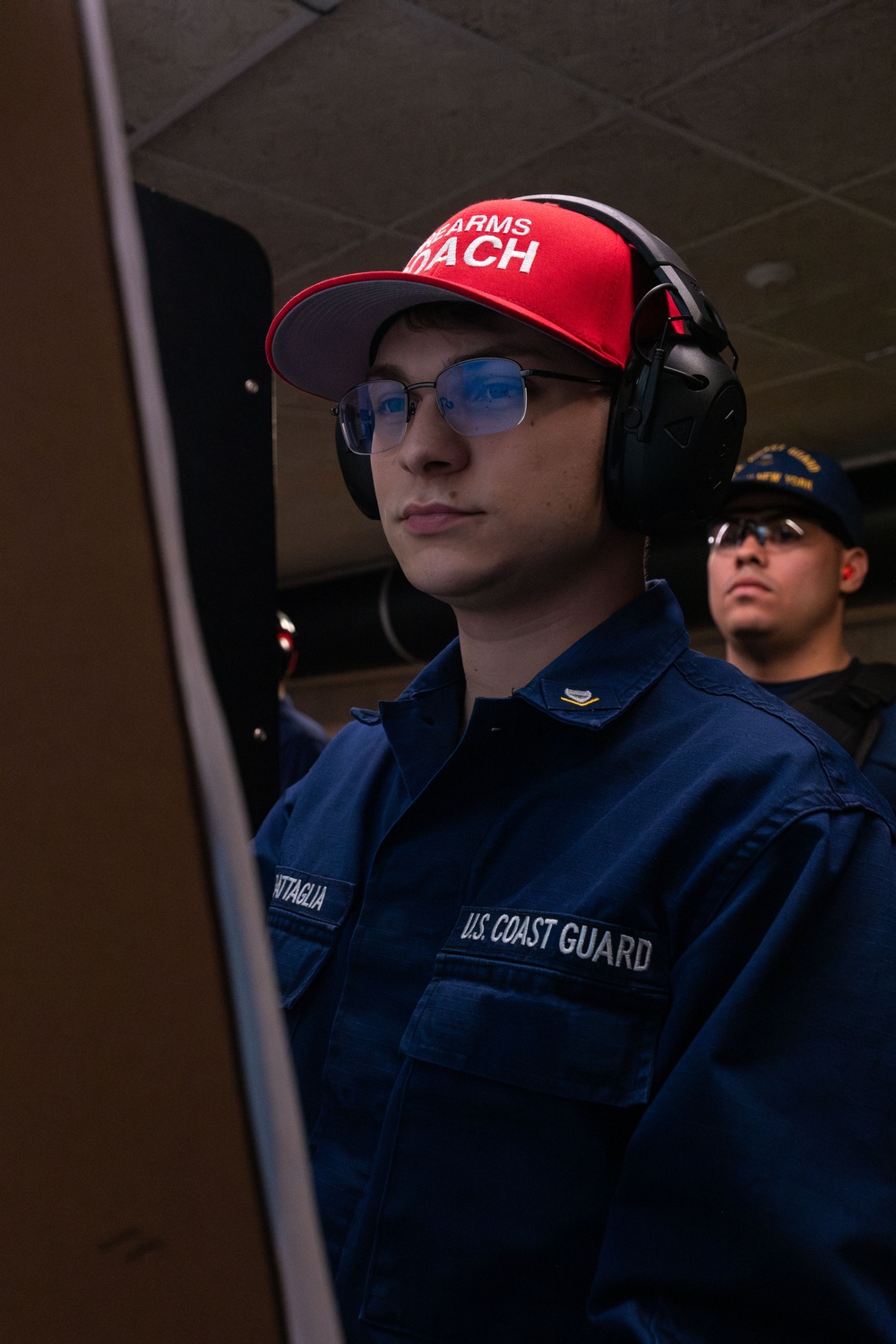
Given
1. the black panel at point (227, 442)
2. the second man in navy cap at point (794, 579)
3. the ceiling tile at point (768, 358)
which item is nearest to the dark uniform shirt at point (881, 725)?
the second man in navy cap at point (794, 579)

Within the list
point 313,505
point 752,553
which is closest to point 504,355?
point 752,553

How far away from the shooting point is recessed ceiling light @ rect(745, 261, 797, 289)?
3633 millimetres

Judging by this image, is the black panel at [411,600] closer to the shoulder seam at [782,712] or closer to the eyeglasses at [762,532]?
the eyeglasses at [762,532]

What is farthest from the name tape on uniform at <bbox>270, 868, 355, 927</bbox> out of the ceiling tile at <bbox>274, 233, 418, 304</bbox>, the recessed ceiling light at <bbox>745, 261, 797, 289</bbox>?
the recessed ceiling light at <bbox>745, 261, 797, 289</bbox>

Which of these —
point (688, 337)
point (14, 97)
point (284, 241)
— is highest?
point (14, 97)

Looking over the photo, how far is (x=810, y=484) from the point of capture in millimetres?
2338

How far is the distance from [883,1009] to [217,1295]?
24.1 inches

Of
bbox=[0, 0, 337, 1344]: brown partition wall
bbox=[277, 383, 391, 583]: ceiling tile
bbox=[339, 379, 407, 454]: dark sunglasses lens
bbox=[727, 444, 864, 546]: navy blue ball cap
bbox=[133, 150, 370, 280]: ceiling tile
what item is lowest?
bbox=[277, 383, 391, 583]: ceiling tile

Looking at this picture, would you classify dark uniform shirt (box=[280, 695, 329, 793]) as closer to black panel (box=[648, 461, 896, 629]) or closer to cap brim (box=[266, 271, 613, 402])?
cap brim (box=[266, 271, 613, 402])

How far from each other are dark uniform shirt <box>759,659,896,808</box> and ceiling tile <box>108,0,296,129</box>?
1.83 m

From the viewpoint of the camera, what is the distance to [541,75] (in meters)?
2.70

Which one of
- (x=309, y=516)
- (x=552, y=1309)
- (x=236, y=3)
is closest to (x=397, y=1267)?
(x=552, y=1309)

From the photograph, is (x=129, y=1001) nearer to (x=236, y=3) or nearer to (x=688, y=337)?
(x=688, y=337)

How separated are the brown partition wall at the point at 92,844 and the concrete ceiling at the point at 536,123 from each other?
8.35ft
